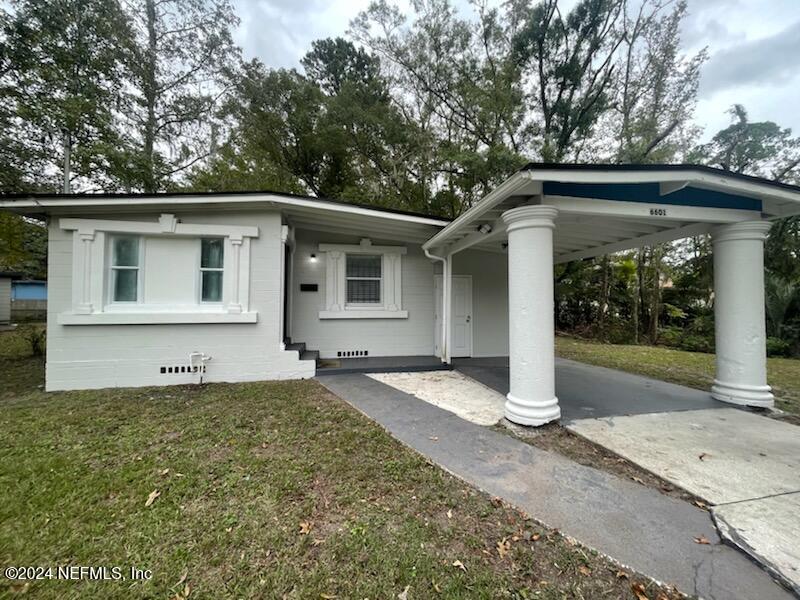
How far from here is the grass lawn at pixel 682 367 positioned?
524cm

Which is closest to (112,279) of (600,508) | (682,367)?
(600,508)

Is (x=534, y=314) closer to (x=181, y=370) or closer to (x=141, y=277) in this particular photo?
(x=181, y=370)

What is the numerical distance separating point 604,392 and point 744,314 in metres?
2.01

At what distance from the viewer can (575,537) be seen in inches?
75.7

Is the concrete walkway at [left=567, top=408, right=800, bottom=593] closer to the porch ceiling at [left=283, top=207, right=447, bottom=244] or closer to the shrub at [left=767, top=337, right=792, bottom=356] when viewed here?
the porch ceiling at [left=283, top=207, right=447, bottom=244]

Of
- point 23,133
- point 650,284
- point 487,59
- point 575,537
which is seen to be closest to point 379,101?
point 487,59

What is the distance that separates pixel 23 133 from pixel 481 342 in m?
11.9

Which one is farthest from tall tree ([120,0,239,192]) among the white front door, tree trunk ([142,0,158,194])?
the white front door

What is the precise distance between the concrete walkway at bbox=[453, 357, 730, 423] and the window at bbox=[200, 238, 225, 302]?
475 centimetres

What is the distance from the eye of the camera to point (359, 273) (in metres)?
7.09

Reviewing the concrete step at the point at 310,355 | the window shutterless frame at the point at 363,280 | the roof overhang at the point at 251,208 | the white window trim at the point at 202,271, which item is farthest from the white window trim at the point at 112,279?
the window shutterless frame at the point at 363,280

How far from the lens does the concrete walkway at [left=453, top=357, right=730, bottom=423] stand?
418 centimetres

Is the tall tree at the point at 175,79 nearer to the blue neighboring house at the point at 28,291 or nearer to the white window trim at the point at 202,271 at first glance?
the white window trim at the point at 202,271

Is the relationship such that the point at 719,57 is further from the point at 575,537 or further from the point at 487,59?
the point at 575,537
